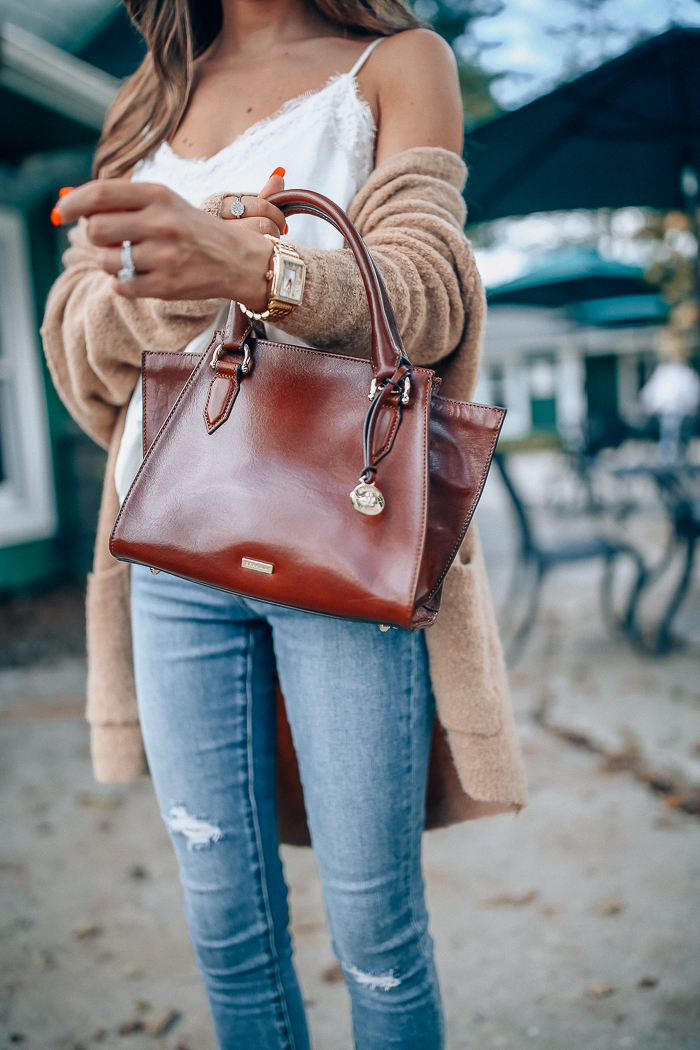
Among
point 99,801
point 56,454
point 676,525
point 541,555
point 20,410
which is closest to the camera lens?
point 99,801

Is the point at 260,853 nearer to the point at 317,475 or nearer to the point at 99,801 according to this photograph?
the point at 317,475

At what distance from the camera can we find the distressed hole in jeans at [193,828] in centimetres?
115

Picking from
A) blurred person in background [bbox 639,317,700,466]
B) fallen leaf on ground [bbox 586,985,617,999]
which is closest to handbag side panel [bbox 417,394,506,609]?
fallen leaf on ground [bbox 586,985,617,999]

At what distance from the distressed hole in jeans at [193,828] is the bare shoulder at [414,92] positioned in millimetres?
1015

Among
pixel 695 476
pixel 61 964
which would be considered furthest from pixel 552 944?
pixel 695 476

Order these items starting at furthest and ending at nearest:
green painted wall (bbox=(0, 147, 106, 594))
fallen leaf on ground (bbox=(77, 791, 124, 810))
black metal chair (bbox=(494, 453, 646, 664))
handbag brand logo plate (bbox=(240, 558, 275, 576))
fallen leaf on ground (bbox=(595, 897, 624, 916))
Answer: green painted wall (bbox=(0, 147, 106, 594)) → black metal chair (bbox=(494, 453, 646, 664)) → fallen leaf on ground (bbox=(77, 791, 124, 810)) → fallen leaf on ground (bbox=(595, 897, 624, 916)) → handbag brand logo plate (bbox=(240, 558, 275, 576))

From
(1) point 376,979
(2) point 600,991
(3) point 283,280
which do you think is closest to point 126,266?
(3) point 283,280

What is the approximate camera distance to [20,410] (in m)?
5.31

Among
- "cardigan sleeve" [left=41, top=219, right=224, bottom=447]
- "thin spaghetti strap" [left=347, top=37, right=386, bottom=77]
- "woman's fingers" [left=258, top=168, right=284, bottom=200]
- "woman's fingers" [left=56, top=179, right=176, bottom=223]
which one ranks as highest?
"thin spaghetti strap" [left=347, top=37, right=386, bottom=77]

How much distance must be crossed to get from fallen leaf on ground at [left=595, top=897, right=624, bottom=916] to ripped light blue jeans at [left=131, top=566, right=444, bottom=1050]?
121 cm

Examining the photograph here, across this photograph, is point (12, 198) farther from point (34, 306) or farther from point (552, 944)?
point (552, 944)

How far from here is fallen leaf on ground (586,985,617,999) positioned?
1.83 metres

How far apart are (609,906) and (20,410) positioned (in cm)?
478

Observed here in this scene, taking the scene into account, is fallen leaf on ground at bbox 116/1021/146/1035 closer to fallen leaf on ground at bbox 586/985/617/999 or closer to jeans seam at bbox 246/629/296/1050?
jeans seam at bbox 246/629/296/1050
